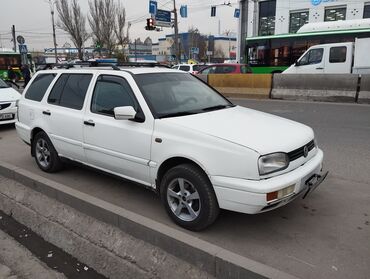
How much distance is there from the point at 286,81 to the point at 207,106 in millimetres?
10587

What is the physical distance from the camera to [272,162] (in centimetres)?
325

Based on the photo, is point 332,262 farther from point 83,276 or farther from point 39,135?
point 39,135

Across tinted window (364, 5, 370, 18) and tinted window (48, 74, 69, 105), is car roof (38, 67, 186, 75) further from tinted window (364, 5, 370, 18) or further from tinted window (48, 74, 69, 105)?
tinted window (364, 5, 370, 18)

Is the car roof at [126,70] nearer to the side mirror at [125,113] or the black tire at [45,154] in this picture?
the side mirror at [125,113]

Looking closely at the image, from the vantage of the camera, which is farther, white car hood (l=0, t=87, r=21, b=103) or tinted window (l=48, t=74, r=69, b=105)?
white car hood (l=0, t=87, r=21, b=103)

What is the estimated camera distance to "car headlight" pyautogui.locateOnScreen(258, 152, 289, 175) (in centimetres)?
317

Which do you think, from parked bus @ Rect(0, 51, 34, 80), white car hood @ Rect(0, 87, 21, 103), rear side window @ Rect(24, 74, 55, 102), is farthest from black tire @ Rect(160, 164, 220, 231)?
parked bus @ Rect(0, 51, 34, 80)

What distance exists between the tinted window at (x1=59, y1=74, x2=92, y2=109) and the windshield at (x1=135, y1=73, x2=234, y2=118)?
929 millimetres

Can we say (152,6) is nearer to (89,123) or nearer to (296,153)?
(89,123)

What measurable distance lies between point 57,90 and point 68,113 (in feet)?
2.08

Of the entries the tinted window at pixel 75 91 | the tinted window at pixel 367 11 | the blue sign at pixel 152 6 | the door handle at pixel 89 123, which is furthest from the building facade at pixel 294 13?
the door handle at pixel 89 123

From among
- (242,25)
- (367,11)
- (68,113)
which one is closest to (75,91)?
(68,113)

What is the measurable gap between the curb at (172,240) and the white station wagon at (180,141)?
32 centimetres

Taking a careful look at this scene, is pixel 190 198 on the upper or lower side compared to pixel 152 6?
lower
